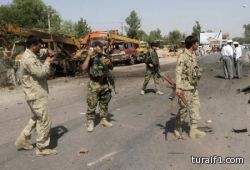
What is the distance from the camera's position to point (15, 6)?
73375mm

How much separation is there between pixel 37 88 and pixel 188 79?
8.65 feet

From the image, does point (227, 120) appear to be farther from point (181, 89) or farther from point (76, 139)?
point (76, 139)

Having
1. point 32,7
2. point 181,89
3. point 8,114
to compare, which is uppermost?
point 32,7

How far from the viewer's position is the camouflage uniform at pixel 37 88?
660 centimetres

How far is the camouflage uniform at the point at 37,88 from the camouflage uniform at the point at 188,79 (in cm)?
230

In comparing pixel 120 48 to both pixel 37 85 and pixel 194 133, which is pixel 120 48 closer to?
pixel 194 133

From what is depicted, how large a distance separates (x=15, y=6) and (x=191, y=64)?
70486mm

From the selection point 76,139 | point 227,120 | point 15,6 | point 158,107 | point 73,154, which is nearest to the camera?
point 73,154

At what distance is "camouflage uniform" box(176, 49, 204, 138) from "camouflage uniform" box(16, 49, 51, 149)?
2.30 m

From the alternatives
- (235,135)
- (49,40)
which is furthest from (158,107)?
(49,40)

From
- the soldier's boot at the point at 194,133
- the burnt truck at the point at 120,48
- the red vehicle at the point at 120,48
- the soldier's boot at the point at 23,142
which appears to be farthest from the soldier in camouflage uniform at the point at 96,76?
the red vehicle at the point at 120,48

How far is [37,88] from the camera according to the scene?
6.74 m

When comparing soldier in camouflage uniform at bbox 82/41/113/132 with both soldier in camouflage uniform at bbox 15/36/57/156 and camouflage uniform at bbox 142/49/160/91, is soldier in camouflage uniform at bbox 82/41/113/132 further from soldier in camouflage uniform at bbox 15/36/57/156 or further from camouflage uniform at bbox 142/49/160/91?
camouflage uniform at bbox 142/49/160/91

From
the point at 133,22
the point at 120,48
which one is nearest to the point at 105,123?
the point at 120,48
